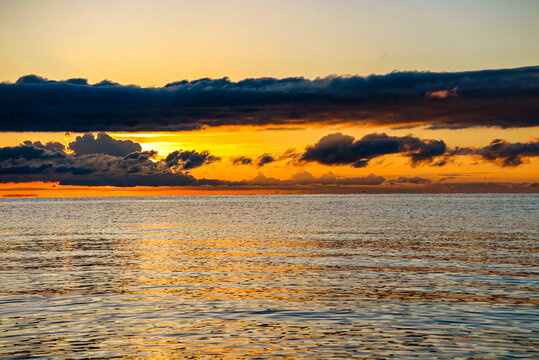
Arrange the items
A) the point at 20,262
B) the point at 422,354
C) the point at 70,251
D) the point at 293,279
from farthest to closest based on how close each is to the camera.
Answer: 1. the point at 70,251
2. the point at 20,262
3. the point at 293,279
4. the point at 422,354

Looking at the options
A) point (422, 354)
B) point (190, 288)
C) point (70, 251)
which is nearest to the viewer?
point (422, 354)

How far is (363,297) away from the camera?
30703 millimetres

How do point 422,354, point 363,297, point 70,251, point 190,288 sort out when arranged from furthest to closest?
point 70,251
point 190,288
point 363,297
point 422,354

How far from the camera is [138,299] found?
31.0 m

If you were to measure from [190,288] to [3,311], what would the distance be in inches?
411

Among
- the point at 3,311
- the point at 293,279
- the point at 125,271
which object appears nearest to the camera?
the point at 3,311

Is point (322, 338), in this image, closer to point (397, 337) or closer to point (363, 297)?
point (397, 337)

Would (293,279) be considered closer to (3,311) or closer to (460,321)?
(460,321)

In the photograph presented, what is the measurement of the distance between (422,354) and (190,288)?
57.0ft

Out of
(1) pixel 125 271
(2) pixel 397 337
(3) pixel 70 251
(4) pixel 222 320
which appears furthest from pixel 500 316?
(3) pixel 70 251

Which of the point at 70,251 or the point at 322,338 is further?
the point at 70,251

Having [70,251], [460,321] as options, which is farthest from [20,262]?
[460,321]

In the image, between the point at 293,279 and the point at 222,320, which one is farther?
the point at 293,279

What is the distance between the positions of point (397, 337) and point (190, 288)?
1533 cm
